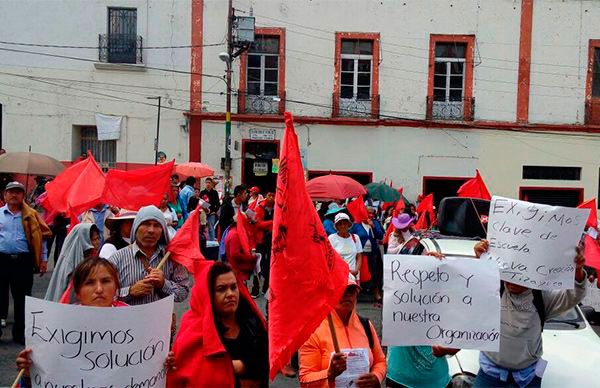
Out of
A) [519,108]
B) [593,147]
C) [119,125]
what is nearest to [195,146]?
[119,125]

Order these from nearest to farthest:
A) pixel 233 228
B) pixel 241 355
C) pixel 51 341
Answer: pixel 51 341, pixel 241 355, pixel 233 228

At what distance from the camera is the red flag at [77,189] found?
26.0 feet

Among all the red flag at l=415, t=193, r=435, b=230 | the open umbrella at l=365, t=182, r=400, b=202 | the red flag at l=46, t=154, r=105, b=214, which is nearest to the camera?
the red flag at l=46, t=154, r=105, b=214

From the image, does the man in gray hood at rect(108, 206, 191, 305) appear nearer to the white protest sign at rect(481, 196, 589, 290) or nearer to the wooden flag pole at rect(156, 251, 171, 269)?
the wooden flag pole at rect(156, 251, 171, 269)

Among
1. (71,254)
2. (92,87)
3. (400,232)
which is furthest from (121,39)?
(71,254)

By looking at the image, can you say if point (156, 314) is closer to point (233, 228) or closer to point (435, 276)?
point (435, 276)

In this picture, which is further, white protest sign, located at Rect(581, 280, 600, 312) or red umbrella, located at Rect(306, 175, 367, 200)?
red umbrella, located at Rect(306, 175, 367, 200)

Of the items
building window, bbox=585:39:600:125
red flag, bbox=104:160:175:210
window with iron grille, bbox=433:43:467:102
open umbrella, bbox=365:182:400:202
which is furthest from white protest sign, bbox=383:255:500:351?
building window, bbox=585:39:600:125

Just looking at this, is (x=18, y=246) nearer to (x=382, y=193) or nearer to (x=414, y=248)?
(x=414, y=248)

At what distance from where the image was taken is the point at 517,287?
409cm

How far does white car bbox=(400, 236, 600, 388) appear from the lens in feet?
15.3

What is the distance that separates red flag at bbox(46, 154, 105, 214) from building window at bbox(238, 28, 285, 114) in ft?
52.8

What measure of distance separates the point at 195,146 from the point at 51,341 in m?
21.1

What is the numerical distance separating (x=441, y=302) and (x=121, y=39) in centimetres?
2199
